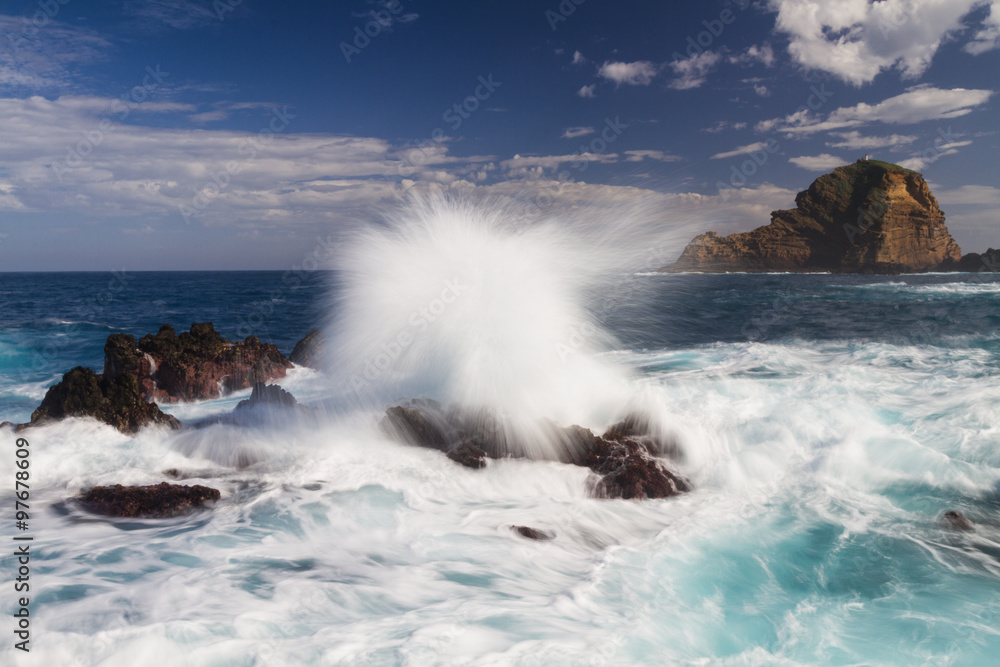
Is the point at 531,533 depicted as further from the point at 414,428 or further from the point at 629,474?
the point at 414,428

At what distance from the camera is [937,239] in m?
88.9

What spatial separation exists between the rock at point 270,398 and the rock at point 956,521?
893 cm

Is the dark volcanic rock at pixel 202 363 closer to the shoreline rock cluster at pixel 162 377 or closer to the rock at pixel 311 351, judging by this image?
the shoreline rock cluster at pixel 162 377

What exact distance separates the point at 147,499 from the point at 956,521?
8.86 m

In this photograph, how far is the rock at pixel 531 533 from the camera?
550cm

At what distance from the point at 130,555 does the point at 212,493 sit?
3.91 ft

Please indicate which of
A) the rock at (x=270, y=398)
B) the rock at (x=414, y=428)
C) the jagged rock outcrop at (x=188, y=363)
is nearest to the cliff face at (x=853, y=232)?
the jagged rock outcrop at (x=188, y=363)

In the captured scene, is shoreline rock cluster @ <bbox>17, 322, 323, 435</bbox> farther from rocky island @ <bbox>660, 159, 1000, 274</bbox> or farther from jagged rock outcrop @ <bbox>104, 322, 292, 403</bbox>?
rocky island @ <bbox>660, 159, 1000, 274</bbox>

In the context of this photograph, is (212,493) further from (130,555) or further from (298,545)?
(298,545)

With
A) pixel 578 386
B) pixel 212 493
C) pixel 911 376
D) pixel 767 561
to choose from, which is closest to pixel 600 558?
pixel 767 561

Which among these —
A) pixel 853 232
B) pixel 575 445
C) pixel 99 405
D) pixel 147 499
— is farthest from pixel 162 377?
pixel 853 232

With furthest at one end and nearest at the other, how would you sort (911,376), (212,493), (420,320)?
(911,376) < (420,320) < (212,493)

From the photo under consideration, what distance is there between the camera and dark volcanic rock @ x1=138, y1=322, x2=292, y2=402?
484 inches

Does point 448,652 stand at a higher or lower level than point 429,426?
lower
